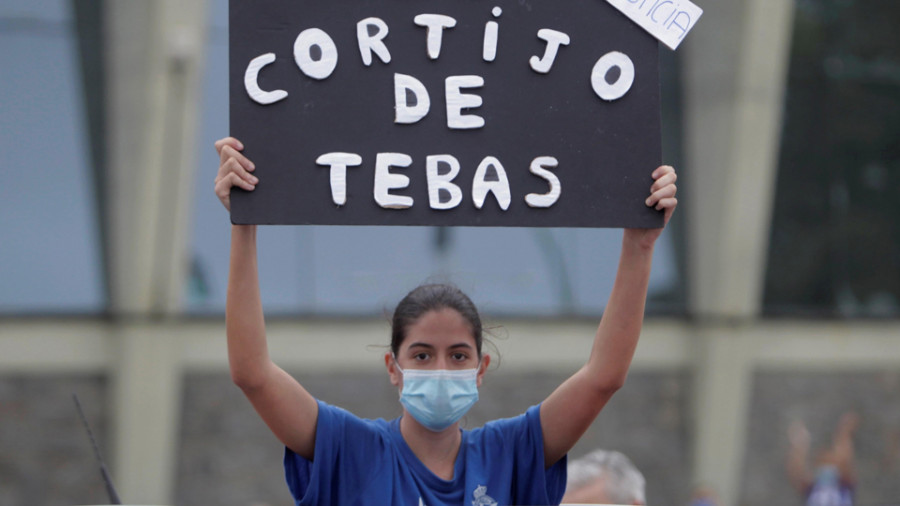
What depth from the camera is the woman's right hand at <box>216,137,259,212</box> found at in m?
2.48

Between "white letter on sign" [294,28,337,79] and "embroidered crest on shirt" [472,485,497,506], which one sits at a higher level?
"white letter on sign" [294,28,337,79]

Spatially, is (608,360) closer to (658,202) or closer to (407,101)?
(658,202)

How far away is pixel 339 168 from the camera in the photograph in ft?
8.46

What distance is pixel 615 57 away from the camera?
2.69 metres

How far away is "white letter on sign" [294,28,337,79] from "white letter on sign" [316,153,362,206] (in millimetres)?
202

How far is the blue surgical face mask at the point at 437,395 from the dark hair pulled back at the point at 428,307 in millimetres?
104

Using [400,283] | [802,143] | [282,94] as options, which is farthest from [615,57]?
[802,143]

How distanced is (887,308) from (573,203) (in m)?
9.35

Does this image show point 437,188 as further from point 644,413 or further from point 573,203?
point 644,413

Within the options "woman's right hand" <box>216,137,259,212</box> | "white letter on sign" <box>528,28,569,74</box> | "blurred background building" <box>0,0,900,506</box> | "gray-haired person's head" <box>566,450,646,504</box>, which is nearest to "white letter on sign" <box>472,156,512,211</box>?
"white letter on sign" <box>528,28,569,74</box>

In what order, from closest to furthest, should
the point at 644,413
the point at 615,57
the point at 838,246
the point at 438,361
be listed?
the point at 438,361 → the point at 615,57 → the point at 644,413 → the point at 838,246

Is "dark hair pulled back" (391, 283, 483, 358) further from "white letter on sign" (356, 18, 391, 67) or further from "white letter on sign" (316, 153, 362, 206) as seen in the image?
"white letter on sign" (356, 18, 391, 67)

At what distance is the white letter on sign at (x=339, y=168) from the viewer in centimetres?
256

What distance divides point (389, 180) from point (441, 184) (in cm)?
12
